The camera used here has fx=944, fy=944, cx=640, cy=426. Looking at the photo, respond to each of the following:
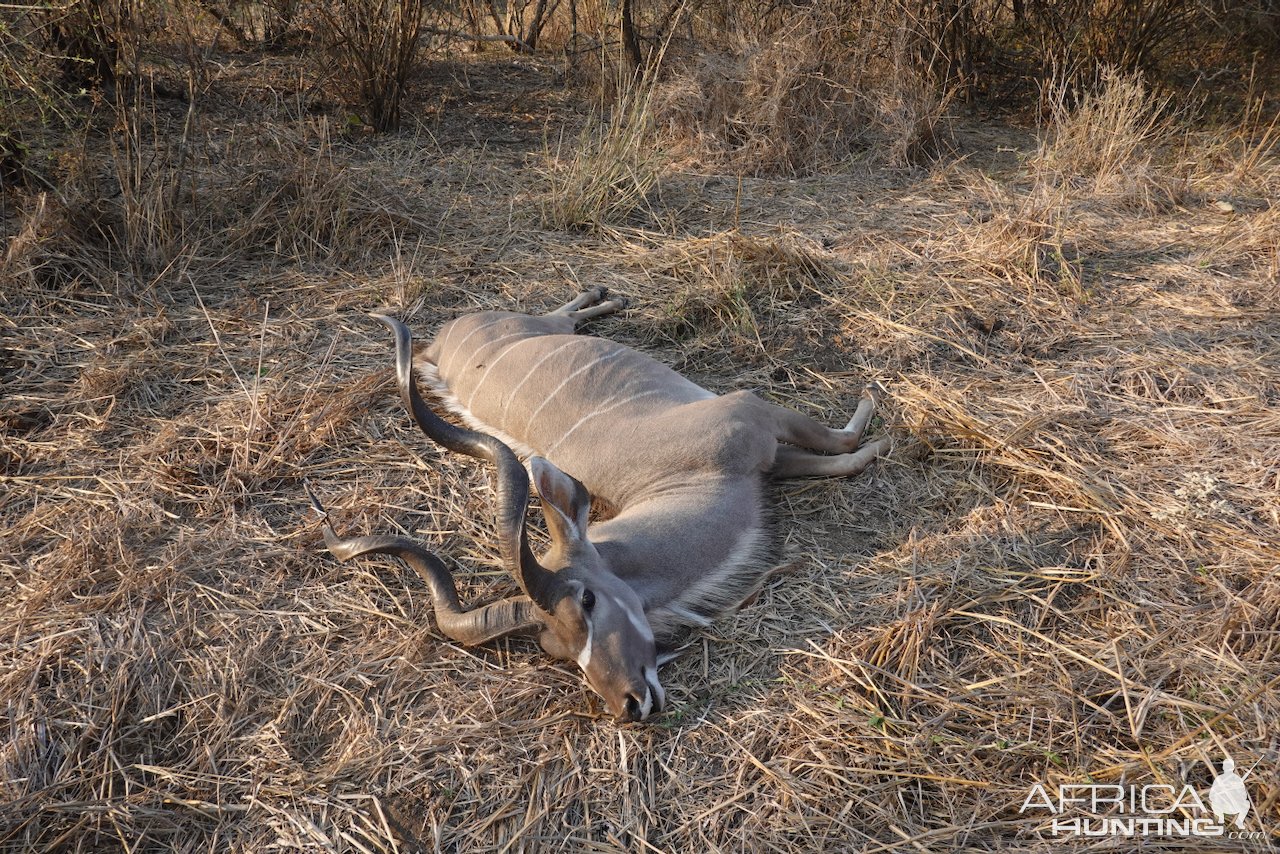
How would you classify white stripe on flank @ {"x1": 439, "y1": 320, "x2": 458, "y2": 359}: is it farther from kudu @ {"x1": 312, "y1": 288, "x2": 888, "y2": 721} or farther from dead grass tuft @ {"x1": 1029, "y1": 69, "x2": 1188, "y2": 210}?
dead grass tuft @ {"x1": 1029, "y1": 69, "x2": 1188, "y2": 210}

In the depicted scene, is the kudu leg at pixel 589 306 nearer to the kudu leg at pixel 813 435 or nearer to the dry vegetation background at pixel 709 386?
the dry vegetation background at pixel 709 386

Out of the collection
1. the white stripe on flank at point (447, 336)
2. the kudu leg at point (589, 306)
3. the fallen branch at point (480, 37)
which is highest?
the fallen branch at point (480, 37)

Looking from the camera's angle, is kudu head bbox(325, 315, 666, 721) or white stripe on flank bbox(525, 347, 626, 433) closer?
kudu head bbox(325, 315, 666, 721)

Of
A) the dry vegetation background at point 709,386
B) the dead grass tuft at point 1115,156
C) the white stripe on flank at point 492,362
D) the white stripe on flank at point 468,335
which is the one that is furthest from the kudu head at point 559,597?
the dead grass tuft at point 1115,156

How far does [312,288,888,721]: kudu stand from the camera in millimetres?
2559

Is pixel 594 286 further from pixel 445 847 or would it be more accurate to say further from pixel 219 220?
pixel 445 847

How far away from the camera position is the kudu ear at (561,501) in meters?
2.75

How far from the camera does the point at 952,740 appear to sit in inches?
88.6

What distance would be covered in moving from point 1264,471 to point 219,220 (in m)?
4.81

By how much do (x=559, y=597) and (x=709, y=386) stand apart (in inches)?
62.7

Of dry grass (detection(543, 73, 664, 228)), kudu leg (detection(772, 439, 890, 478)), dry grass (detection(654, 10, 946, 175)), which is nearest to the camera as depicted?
kudu leg (detection(772, 439, 890, 478))

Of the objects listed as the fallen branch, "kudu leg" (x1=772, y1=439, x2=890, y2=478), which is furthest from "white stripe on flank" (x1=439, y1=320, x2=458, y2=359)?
the fallen branch

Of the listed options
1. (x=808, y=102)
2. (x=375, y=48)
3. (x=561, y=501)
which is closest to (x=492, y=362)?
(x=561, y=501)

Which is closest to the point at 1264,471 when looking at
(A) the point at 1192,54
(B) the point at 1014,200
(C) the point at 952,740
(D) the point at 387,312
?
(C) the point at 952,740
